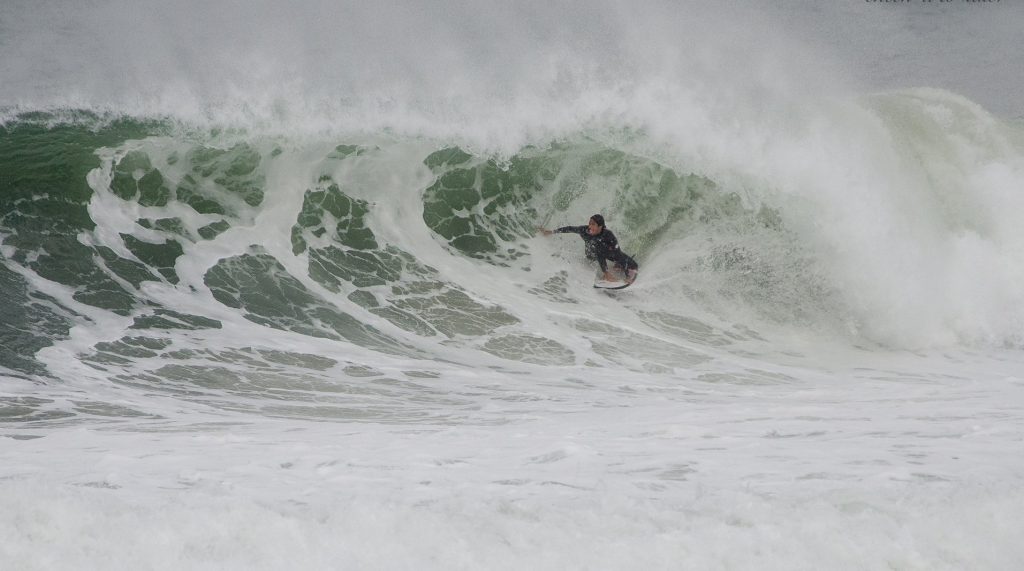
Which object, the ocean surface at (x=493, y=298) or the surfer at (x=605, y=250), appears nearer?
the ocean surface at (x=493, y=298)

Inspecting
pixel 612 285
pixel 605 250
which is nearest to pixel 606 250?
pixel 605 250

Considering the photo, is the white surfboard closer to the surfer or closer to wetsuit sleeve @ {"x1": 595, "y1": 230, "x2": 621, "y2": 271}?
the surfer

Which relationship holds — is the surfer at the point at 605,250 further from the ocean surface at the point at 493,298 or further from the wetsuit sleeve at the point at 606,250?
the ocean surface at the point at 493,298

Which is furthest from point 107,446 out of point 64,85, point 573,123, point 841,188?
point 64,85

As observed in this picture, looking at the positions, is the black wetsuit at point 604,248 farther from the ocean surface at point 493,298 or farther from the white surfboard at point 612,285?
the ocean surface at point 493,298

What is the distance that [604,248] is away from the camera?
8.91 m

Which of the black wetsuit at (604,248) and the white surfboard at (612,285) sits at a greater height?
the black wetsuit at (604,248)

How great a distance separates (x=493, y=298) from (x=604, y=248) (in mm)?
1305

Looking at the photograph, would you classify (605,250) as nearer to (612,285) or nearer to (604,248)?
(604,248)

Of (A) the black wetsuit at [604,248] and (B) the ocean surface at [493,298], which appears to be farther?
(A) the black wetsuit at [604,248]

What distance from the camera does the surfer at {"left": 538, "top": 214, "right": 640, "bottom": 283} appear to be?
29.0 feet

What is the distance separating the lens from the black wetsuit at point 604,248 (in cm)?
884

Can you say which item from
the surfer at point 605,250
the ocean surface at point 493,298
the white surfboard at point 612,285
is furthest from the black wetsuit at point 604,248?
the ocean surface at point 493,298

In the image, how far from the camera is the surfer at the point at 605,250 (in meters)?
8.83
